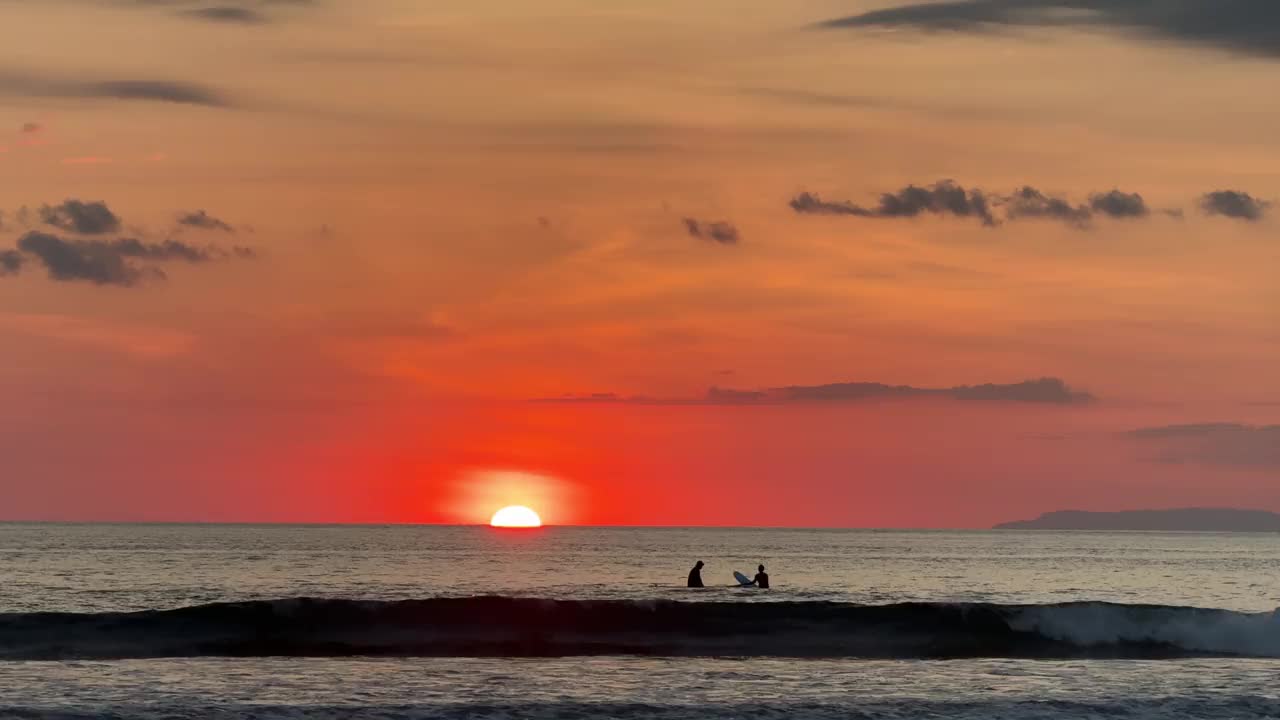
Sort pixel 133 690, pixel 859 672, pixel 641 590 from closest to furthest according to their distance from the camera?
pixel 133 690, pixel 859 672, pixel 641 590

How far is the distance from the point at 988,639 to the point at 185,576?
163 feet

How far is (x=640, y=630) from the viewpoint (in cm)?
4012

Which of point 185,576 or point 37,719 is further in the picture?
point 185,576

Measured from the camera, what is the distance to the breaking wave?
36.5 m

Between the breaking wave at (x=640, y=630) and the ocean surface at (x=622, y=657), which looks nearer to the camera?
the ocean surface at (x=622, y=657)

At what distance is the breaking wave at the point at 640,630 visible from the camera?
3653cm

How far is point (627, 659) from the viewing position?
34.8 meters

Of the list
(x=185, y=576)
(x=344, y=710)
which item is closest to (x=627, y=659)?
(x=344, y=710)

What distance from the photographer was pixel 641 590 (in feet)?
214

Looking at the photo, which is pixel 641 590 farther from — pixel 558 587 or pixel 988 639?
pixel 988 639

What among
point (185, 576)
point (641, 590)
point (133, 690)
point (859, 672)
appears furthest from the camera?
point (185, 576)

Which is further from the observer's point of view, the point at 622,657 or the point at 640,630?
the point at 640,630

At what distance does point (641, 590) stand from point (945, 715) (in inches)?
1550

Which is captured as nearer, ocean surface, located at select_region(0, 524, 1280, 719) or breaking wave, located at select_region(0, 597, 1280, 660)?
ocean surface, located at select_region(0, 524, 1280, 719)
